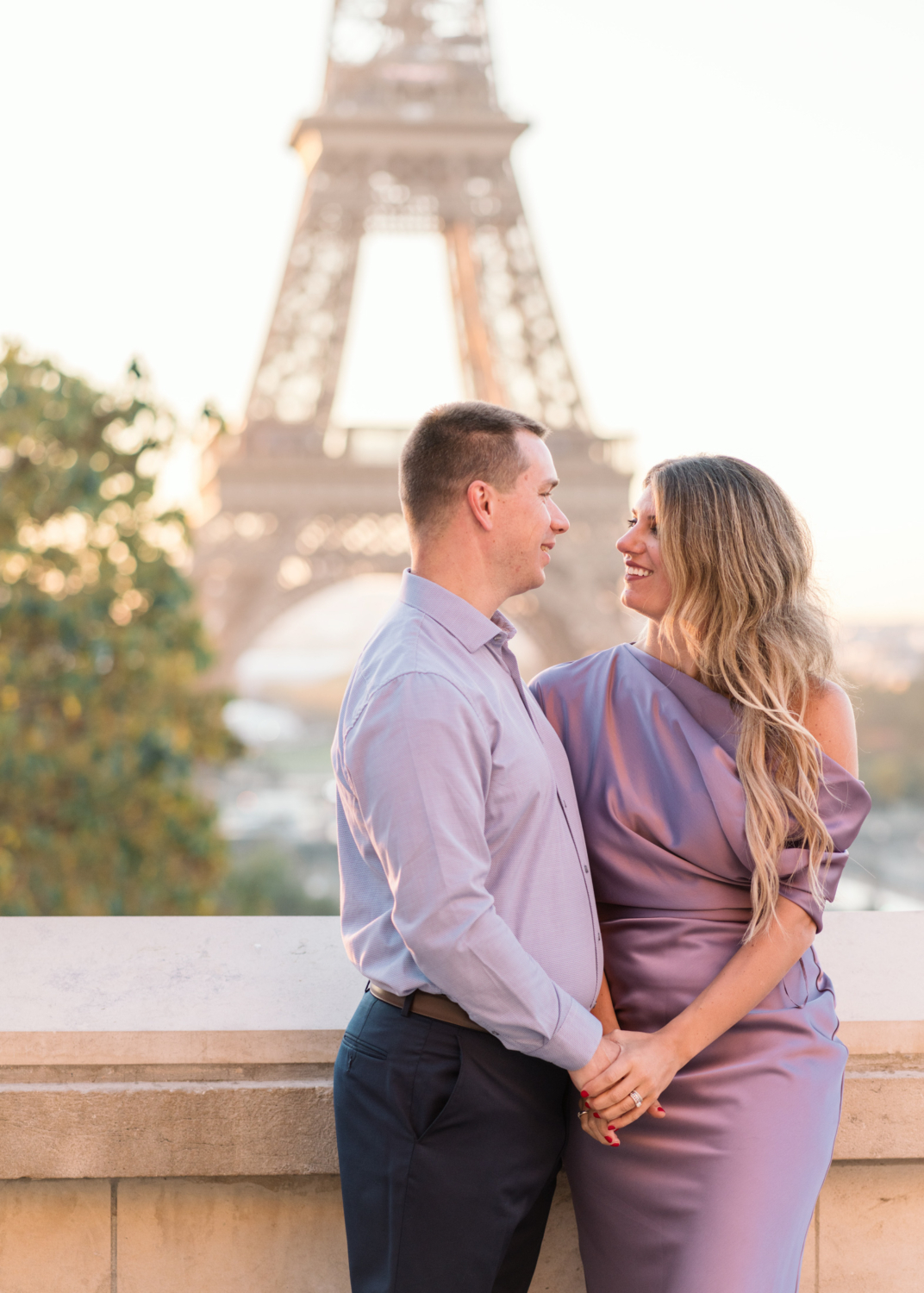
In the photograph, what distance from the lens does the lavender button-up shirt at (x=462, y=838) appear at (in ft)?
5.50

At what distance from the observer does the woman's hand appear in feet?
5.96

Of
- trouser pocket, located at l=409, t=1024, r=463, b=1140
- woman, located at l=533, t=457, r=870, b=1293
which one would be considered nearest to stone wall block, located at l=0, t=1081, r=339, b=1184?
trouser pocket, located at l=409, t=1024, r=463, b=1140

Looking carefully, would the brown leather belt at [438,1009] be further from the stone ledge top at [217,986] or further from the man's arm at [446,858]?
the stone ledge top at [217,986]

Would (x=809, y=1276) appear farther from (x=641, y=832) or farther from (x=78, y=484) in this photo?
(x=78, y=484)

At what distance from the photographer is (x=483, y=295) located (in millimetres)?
21453

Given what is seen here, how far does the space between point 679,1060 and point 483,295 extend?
20.8 meters

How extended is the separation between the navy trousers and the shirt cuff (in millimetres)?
116

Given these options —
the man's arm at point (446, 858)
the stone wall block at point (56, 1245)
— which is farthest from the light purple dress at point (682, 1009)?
the stone wall block at point (56, 1245)

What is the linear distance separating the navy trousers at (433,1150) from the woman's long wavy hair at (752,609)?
1.69 ft

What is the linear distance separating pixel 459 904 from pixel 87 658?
6.83m

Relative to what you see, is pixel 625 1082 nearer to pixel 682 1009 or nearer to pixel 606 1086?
pixel 606 1086

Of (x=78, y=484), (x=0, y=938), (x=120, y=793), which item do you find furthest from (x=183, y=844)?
(x=0, y=938)

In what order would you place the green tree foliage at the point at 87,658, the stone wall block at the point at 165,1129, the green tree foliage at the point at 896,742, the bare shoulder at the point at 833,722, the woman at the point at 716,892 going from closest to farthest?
the woman at the point at 716,892, the bare shoulder at the point at 833,722, the stone wall block at the point at 165,1129, the green tree foliage at the point at 87,658, the green tree foliage at the point at 896,742

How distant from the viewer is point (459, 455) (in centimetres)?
195
